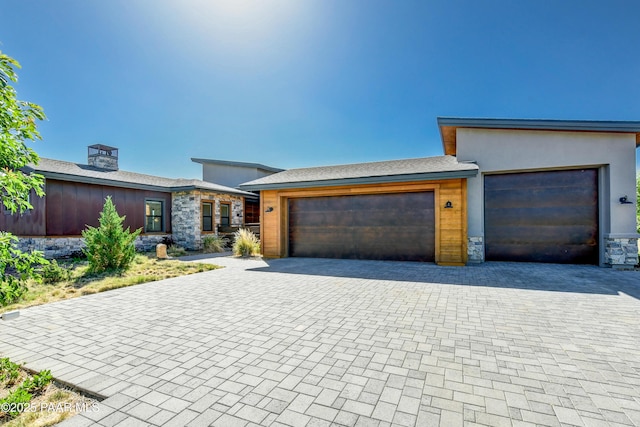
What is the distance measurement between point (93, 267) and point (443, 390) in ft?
30.0

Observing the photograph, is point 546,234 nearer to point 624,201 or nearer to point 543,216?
point 543,216

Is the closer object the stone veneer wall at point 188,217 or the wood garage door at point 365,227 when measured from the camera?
the wood garage door at point 365,227

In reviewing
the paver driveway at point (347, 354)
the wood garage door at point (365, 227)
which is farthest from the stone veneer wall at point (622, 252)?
the wood garage door at point (365, 227)

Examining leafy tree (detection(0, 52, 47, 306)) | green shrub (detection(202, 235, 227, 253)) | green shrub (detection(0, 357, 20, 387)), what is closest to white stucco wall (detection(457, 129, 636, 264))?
leafy tree (detection(0, 52, 47, 306))

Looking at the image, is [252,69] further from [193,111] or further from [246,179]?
[246,179]

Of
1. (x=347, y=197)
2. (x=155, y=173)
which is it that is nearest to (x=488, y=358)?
(x=347, y=197)

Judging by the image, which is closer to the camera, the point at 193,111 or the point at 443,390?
the point at 443,390

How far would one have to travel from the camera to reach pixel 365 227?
33.9 ft

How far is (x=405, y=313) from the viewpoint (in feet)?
14.5

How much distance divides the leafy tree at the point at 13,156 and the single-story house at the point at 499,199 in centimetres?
817

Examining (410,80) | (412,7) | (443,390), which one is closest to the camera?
(443,390)

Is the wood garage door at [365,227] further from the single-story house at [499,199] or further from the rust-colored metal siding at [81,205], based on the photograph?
the rust-colored metal siding at [81,205]

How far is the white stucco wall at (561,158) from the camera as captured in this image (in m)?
8.23

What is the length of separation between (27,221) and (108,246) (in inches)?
194
